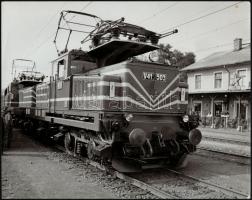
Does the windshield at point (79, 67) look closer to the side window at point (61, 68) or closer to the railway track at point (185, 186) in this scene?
the side window at point (61, 68)

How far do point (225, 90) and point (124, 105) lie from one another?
20.1 metres

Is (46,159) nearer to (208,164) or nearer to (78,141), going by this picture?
(78,141)

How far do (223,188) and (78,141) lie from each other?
4159 mm

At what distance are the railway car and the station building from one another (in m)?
15.9

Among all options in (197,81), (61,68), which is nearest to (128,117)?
(61,68)

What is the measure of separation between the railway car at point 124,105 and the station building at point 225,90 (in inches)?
626

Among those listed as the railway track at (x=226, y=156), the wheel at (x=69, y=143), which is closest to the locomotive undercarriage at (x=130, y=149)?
the wheel at (x=69, y=143)

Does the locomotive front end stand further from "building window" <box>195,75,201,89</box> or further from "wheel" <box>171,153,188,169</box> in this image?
"building window" <box>195,75,201,89</box>

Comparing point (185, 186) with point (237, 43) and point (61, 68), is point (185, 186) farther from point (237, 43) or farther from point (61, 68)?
point (237, 43)

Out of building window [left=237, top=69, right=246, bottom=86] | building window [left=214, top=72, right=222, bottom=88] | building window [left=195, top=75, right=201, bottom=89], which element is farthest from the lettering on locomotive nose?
building window [left=195, top=75, right=201, bottom=89]

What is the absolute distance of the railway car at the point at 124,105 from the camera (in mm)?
7004

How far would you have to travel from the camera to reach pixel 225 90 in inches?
1007

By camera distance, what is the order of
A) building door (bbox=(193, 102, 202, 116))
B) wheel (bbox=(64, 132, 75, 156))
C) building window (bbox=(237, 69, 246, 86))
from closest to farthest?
wheel (bbox=(64, 132, 75, 156))
building window (bbox=(237, 69, 246, 86))
building door (bbox=(193, 102, 202, 116))

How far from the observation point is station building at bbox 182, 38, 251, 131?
80.4 feet
